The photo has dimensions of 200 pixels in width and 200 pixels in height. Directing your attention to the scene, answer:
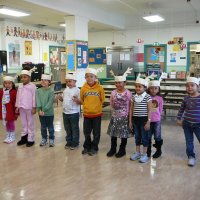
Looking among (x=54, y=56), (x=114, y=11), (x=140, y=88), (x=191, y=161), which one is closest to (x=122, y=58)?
(x=114, y=11)

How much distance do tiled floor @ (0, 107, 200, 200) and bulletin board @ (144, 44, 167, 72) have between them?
23.4 feet

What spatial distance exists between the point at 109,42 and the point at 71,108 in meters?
8.45

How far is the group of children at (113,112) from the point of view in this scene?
3.81 meters

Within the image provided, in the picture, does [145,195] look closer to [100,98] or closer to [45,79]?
[100,98]

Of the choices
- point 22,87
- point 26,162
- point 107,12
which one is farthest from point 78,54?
point 26,162

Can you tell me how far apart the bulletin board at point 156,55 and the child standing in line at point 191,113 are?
25.5 ft

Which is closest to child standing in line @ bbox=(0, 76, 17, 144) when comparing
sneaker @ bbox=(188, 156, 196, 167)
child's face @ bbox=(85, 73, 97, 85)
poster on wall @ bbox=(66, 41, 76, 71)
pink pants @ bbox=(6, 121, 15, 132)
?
pink pants @ bbox=(6, 121, 15, 132)

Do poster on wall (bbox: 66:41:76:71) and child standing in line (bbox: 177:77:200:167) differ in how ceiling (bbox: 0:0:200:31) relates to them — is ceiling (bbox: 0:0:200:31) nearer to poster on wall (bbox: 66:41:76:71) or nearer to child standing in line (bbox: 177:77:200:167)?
poster on wall (bbox: 66:41:76:71)

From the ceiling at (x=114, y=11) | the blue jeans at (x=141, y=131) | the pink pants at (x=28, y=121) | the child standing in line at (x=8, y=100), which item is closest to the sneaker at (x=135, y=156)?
the blue jeans at (x=141, y=131)

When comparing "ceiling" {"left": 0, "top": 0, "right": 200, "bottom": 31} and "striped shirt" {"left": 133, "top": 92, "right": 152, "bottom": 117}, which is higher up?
"ceiling" {"left": 0, "top": 0, "right": 200, "bottom": 31}

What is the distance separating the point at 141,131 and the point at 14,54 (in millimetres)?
7679

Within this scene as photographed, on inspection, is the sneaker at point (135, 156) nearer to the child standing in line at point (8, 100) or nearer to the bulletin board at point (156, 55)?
the child standing in line at point (8, 100)

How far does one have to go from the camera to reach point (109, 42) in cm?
1236

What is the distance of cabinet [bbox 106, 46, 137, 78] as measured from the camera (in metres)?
11.6
